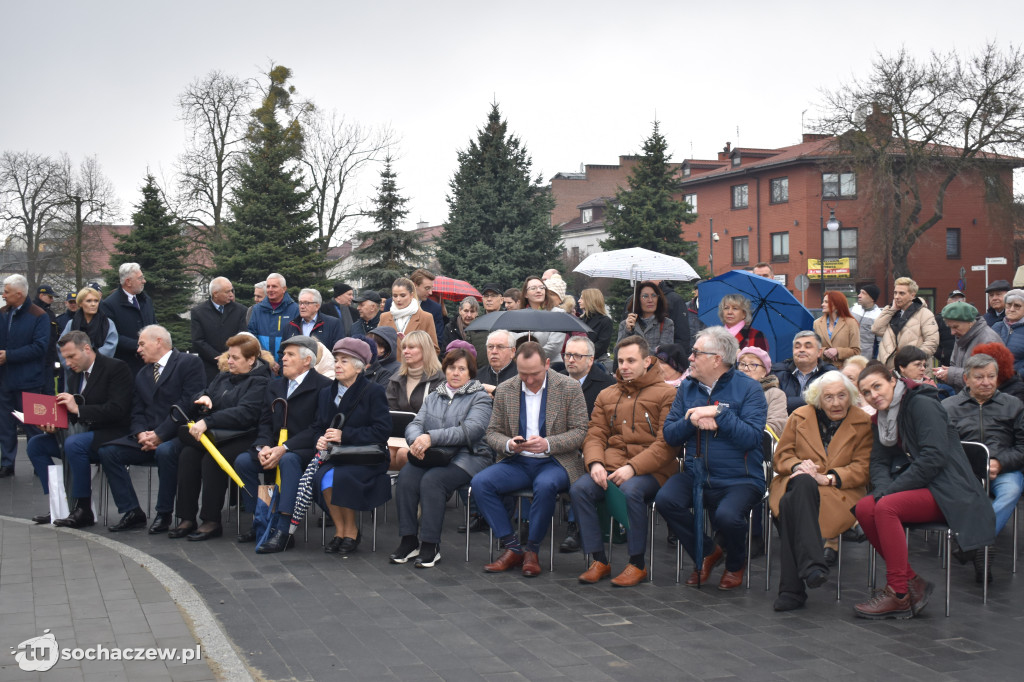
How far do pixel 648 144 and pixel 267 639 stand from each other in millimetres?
37421

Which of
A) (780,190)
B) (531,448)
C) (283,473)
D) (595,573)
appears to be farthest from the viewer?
(780,190)

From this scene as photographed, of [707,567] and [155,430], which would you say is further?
[155,430]

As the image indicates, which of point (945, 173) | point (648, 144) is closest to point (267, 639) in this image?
point (648, 144)

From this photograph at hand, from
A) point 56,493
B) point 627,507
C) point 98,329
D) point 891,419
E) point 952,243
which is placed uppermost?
point 952,243

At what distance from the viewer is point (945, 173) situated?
1886 inches

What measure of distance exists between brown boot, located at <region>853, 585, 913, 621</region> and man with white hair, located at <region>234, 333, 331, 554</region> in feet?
14.2

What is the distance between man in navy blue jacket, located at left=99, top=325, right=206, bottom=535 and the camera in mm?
8492

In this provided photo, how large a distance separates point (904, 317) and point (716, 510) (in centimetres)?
524

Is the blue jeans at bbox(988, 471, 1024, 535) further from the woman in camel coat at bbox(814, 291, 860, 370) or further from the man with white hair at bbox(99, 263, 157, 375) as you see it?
the man with white hair at bbox(99, 263, 157, 375)

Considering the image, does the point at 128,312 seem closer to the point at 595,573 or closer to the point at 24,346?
the point at 24,346

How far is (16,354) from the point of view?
11227 millimetres

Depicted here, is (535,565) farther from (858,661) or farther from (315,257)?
(315,257)

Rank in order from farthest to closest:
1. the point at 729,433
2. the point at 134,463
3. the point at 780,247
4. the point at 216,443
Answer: the point at 780,247
the point at 134,463
the point at 216,443
the point at 729,433

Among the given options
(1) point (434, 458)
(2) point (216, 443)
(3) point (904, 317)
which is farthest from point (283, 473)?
(3) point (904, 317)
